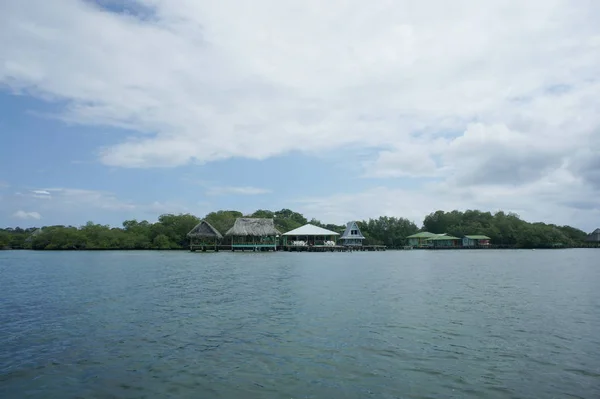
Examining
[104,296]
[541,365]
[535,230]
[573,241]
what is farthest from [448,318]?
[573,241]

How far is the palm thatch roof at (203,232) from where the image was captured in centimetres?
6138

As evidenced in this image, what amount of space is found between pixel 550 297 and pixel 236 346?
13232 millimetres

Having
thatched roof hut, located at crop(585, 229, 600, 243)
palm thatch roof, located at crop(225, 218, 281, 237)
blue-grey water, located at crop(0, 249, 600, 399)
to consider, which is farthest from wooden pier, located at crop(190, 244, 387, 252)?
thatched roof hut, located at crop(585, 229, 600, 243)

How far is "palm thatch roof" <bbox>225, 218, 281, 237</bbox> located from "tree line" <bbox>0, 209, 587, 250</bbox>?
28.1 ft

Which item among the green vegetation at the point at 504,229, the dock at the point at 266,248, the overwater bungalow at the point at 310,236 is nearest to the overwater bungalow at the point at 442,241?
the green vegetation at the point at 504,229

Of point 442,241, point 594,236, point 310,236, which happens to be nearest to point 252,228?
point 310,236

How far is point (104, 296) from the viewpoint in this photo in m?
16.8

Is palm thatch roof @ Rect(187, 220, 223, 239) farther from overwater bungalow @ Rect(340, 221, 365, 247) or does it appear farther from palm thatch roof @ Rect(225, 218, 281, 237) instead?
overwater bungalow @ Rect(340, 221, 365, 247)

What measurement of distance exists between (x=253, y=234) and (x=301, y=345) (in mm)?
53376

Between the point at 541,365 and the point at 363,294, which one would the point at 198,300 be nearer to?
the point at 363,294

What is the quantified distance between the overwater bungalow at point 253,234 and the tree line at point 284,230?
6754mm

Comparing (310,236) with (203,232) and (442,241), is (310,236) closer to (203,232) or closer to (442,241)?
(203,232)

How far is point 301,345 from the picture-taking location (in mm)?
9078

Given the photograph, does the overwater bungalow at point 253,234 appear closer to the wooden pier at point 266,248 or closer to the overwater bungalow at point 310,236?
the wooden pier at point 266,248
